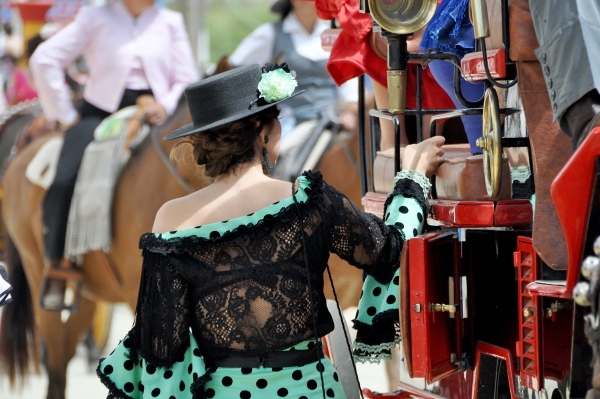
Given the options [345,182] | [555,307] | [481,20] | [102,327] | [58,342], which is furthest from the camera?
[102,327]

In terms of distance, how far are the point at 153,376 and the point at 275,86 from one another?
838 mm

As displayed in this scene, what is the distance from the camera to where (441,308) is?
256cm

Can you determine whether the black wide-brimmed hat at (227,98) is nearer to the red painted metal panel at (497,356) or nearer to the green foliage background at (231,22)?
the red painted metal panel at (497,356)

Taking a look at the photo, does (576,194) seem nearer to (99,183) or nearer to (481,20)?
(481,20)

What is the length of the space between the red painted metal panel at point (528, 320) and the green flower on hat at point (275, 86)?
73 centimetres

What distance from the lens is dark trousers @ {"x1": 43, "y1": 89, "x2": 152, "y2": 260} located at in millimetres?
5902

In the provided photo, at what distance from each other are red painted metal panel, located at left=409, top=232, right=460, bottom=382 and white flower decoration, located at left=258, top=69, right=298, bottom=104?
1.72 ft

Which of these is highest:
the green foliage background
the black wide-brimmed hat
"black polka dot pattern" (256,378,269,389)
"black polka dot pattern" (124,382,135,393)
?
the green foliage background

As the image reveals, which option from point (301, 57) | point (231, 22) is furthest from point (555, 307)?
point (231, 22)

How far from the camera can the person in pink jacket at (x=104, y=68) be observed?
605 centimetres

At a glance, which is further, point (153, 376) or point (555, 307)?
point (153, 376)

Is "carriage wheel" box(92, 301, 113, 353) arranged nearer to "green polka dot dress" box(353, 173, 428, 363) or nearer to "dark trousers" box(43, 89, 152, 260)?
"dark trousers" box(43, 89, 152, 260)

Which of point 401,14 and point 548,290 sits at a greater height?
point 401,14

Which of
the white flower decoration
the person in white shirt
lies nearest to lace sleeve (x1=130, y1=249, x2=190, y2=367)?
the white flower decoration
